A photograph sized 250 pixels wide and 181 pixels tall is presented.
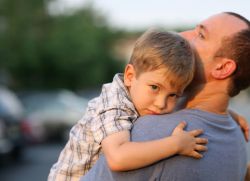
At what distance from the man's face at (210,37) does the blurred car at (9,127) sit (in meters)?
9.71

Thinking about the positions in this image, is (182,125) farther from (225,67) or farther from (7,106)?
(7,106)

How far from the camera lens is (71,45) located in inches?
1391

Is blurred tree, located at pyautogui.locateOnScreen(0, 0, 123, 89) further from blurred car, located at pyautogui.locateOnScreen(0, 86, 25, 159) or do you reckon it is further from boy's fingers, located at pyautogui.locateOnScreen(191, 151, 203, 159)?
boy's fingers, located at pyautogui.locateOnScreen(191, 151, 203, 159)

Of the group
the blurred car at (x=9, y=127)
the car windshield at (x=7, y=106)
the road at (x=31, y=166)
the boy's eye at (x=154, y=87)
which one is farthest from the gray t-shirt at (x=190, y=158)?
the car windshield at (x=7, y=106)

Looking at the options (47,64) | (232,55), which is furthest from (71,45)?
(232,55)

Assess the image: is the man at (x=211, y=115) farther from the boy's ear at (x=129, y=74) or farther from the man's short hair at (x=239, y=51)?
the boy's ear at (x=129, y=74)

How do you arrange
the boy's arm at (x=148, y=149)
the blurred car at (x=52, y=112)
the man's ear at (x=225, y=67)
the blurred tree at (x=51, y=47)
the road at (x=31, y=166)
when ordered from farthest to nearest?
1. the blurred tree at (x=51, y=47)
2. the blurred car at (x=52, y=112)
3. the road at (x=31, y=166)
4. the man's ear at (x=225, y=67)
5. the boy's arm at (x=148, y=149)

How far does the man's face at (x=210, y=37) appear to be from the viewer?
2760mm

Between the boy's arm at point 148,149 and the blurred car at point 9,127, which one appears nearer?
the boy's arm at point 148,149

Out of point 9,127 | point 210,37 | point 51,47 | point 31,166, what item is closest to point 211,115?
point 210,37

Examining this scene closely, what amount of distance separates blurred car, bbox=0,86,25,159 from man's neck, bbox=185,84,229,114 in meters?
9.70

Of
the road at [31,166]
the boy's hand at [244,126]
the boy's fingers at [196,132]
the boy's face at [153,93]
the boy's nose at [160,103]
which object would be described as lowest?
the boy's fingers at [196,132]

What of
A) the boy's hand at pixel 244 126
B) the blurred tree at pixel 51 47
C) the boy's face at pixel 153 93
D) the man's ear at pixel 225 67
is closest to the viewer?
the boy's face at pixel 153 93

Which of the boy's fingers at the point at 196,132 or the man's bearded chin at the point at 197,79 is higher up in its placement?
the man's bearded chin at the point at 197,79
